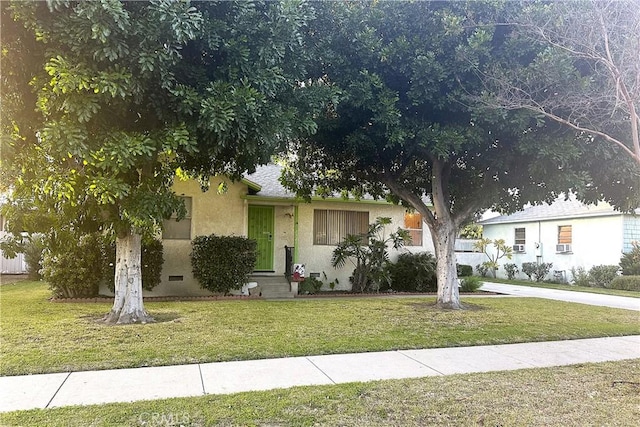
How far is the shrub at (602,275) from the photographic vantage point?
1761cm

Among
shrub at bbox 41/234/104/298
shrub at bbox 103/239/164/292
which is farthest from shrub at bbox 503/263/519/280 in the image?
shrub at bbox 41/234/104/298

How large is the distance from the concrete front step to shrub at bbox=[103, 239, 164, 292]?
104 inches

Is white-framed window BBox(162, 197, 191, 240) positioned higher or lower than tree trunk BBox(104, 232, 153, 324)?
higher

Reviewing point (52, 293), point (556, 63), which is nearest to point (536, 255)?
point (556, 63)

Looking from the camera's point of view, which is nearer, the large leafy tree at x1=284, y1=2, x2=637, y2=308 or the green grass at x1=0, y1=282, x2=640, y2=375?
the green grass at x1=0, y1=282, x2=640, y2=375

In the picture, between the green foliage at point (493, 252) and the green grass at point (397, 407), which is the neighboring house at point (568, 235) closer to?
the green foliage at point (493, 252)

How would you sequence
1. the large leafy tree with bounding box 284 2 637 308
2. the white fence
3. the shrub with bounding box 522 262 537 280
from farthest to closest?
the shrub with bounding box 522 262 537 280 < the white fence < the large leafy tree with bounding box 284 2 637 308

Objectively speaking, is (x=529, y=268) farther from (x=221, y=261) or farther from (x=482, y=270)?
(x=221, y=261)

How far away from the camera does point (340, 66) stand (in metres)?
8.26

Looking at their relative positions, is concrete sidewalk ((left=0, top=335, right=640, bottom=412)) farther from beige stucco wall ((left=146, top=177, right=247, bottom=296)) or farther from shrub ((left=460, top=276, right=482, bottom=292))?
shrub ((left=460, top=276, right=482, bottom=292))

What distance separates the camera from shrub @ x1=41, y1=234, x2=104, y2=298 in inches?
418

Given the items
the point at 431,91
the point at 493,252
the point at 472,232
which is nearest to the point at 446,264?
the point at 431,91

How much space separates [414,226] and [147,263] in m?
9.27

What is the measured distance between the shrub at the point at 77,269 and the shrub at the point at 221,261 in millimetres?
2431
